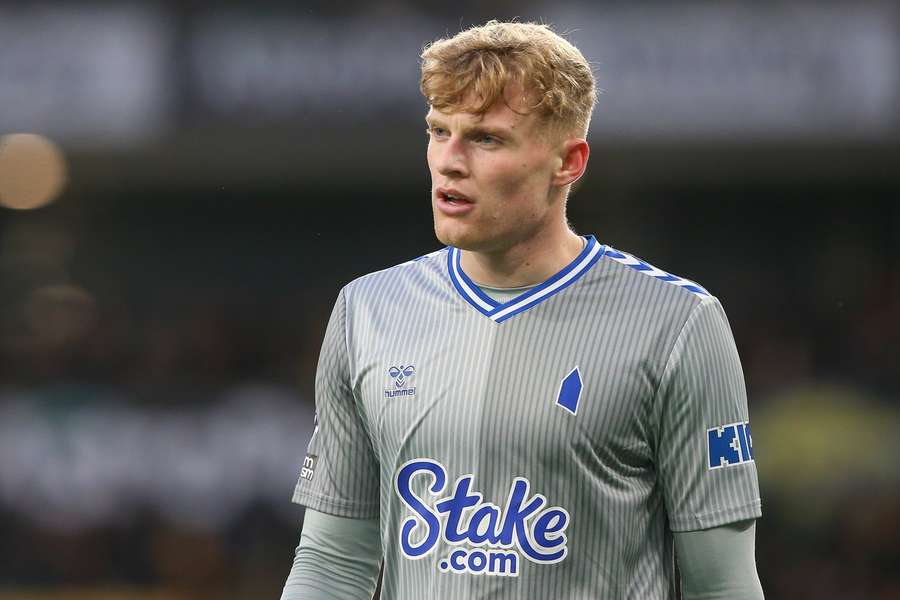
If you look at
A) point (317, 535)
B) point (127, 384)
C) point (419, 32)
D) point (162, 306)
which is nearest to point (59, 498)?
point (127, 384)

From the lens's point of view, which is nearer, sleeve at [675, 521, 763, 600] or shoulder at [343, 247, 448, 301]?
sleeve at [675, 521, 763, 600]

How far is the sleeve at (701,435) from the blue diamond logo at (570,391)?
13 centimetres

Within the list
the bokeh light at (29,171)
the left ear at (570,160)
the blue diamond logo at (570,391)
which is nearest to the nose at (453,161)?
the left ear at (570,160)

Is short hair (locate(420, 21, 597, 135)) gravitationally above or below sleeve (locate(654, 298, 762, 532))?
above

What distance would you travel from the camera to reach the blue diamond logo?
100 inches

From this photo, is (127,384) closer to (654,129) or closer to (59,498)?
(59,498)

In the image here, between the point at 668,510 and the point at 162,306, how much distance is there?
36.0 feet

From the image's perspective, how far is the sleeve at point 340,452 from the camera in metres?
2.76

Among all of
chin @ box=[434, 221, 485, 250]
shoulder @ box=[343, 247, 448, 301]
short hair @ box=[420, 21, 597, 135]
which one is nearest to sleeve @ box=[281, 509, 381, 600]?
shoulder @ box=[343, 247, 448, 301]

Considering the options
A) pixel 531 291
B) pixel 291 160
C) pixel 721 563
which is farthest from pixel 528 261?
pixel 291 160

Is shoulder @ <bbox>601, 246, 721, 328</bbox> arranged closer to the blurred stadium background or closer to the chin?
the chin

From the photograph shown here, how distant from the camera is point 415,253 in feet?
44.1

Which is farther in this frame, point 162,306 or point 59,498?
point 162,306

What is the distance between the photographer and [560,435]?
253 cm
